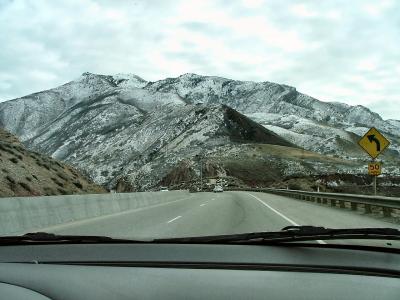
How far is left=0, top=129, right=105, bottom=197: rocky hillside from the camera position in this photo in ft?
103

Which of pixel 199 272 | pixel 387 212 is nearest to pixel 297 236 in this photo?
pixel 199 272

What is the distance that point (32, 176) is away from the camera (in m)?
35.2

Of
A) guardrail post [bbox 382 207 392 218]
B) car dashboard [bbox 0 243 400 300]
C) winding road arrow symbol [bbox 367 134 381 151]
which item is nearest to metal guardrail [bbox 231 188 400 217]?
guardrail post [bbox 382 207 392 218]

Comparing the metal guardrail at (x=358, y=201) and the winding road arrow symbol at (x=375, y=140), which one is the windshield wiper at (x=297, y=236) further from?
the winding road arrow symbol at (x=375, y=140)

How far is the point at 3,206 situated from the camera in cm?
1484

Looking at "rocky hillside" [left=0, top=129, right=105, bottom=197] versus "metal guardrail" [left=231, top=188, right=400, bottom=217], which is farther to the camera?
"rocky hillside" [left=0, top=129, right=105, bottom=197]

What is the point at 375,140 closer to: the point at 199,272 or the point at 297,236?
the point at 297,236

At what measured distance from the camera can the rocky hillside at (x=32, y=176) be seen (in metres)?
31.3

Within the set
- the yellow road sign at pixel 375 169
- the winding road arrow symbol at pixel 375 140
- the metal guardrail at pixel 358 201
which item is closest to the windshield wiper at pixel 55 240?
the metal guardrail at pixel 358 201

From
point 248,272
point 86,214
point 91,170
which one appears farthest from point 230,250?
point 91,170

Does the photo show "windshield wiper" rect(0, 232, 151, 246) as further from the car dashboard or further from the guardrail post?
the guardrail post

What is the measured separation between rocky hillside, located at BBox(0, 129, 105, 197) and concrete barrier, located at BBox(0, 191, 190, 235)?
6.31 m

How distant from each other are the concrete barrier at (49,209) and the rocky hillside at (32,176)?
20.7 feet

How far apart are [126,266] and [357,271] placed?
136 cm
